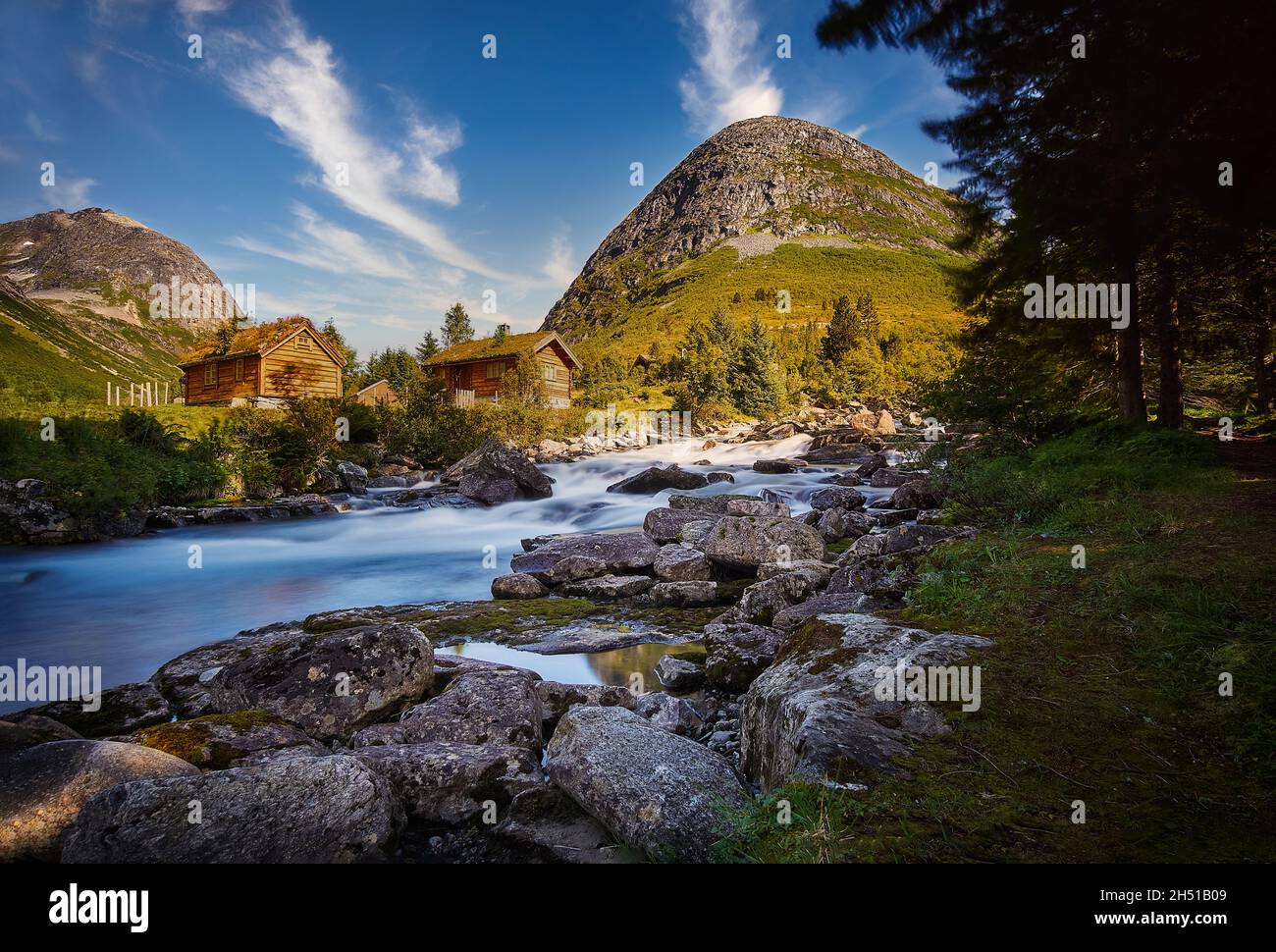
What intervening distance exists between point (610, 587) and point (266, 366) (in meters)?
33.6

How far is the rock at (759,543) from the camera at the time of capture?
34.6 feet

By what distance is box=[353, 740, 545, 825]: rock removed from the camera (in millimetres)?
3707

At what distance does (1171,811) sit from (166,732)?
604 centimetres

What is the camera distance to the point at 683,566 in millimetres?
10500

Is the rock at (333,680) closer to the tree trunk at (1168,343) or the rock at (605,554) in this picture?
the rock at (605,554)

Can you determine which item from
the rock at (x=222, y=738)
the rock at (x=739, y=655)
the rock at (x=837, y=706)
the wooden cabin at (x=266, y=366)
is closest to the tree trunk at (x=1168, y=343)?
the rock at (x=739, y=655)

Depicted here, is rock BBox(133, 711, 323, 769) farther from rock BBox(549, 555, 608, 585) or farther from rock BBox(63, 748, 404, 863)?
rock BBox(549, 555, 608, 585)

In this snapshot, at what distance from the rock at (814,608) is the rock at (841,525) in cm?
521

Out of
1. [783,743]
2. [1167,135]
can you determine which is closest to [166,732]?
[783,743]

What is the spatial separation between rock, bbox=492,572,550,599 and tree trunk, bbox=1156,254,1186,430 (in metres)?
13.1

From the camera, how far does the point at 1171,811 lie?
2.35 meters

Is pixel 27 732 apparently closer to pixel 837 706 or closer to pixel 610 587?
pixel 837 706

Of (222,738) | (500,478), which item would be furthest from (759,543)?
(500,478)
